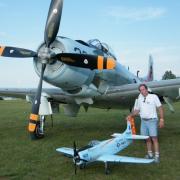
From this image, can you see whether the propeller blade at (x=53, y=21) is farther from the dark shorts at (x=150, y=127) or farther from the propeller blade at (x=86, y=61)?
the dark shorts at (x=150, y=127)

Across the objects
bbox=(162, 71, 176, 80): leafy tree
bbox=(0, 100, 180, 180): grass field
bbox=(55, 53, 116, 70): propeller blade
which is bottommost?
bbox=(0, 100, 180, 180): grass field

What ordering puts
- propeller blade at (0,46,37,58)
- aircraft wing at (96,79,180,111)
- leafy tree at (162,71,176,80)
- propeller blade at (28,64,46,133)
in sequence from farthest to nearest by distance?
leafy tree at (162,71,176,80) < aircraft wing at (96,79,180,111) < propeller blade at (0,46,37,58) < propeller blade at (28,64,46,133)

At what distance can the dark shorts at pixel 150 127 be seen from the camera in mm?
6946

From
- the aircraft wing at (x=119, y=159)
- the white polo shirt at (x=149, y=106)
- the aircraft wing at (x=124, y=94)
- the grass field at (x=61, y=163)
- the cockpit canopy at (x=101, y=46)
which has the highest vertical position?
the cockpit canopy at (x=101, y=46)

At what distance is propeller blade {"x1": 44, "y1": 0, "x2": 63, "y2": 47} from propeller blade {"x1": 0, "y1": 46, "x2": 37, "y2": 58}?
23.1 inches

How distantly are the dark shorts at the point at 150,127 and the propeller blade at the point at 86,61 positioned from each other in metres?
1.84

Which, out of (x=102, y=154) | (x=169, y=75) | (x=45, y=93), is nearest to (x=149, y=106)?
(x=102, y=154)

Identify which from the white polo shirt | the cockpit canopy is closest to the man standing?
the white polo shirt

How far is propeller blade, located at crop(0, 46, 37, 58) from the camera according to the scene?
8641 millimetres

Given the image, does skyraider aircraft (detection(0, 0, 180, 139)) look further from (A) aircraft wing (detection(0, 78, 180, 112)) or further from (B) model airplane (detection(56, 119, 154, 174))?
(B) model airplane (detection(56, 119, 154, 174))

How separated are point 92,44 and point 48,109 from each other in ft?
7.71

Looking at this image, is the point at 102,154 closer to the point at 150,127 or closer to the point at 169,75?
the point at 150,127

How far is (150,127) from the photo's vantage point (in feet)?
23.0

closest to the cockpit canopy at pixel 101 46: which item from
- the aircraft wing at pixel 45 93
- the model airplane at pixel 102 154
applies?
the aircraft wing at pixel 45 93
